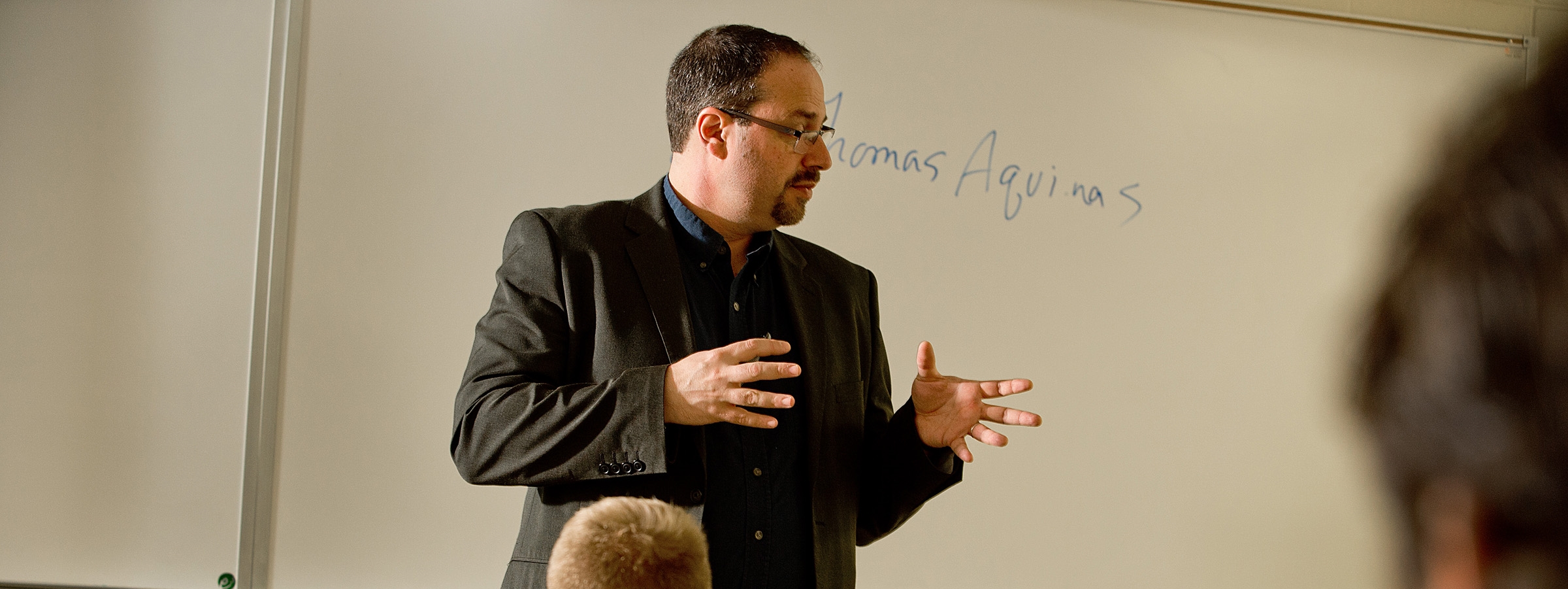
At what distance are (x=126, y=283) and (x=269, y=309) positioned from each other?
1.02ft

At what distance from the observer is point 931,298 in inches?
95.2

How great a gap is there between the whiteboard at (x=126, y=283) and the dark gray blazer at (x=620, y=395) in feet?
3.67

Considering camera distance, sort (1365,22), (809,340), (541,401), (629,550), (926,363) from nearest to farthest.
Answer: (629,550), (541,401), (926,363), (809,340), (1365,22)

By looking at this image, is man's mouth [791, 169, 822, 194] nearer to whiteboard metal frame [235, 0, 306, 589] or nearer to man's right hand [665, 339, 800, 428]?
man's right hand [665, 339, 800, 428]

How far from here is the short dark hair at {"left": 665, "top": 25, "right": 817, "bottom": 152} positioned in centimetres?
145

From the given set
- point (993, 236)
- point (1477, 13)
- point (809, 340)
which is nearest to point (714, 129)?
point (809, 340)

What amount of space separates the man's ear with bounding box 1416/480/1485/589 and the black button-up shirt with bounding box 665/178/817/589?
3.50 ft

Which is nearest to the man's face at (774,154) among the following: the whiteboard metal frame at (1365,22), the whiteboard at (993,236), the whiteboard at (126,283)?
the whiteboard at (993,236)

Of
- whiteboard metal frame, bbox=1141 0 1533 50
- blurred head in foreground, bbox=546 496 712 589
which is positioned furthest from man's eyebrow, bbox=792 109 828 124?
whiteboard metal frame, bbox=1141 0 1533 50

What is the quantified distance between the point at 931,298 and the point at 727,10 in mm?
893

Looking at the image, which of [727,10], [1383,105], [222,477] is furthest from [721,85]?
[1383,105]

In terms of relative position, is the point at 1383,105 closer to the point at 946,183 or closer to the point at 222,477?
the point at 946,183

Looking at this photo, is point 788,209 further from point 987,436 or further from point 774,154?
point 987,436

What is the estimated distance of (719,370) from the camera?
1.12 meters
